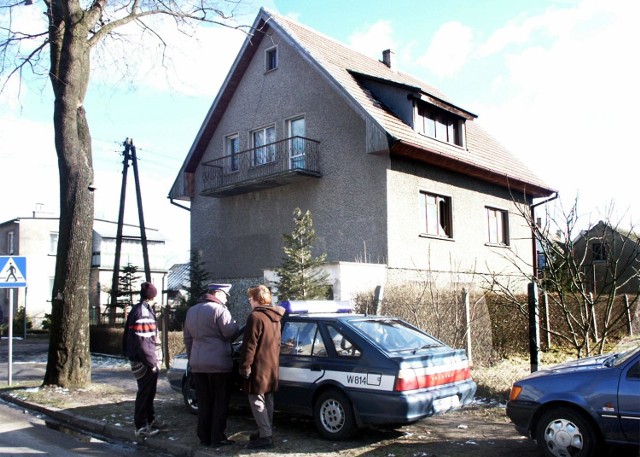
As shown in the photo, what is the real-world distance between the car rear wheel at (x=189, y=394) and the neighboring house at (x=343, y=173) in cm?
655

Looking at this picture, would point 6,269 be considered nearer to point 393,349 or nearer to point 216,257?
point 393,349

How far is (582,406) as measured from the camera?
18.4 feet

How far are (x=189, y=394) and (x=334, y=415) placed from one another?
255cm

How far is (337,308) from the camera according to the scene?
855 cm

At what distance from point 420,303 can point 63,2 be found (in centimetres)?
873

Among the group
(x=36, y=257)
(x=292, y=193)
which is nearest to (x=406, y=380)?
(x=292, y=193)

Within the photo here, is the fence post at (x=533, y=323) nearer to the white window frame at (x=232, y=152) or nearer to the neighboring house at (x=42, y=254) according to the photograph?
the white window frame at (x=232, y=152)

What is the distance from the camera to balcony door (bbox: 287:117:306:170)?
19.6 meters

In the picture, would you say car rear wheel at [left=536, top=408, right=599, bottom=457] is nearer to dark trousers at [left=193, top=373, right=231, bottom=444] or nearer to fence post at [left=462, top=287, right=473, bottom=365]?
dark trousers at [left=193, top=373, right=231, bottom=444]

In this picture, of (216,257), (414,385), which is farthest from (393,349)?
(216,257)

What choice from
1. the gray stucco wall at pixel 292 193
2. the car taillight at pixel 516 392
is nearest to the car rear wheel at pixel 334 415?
the car taillight at pixel 516 392

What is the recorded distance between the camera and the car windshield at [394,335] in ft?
23.0

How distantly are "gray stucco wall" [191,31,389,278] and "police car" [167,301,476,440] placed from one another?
989 centimetres

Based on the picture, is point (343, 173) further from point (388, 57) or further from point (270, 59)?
point (388, 57)
